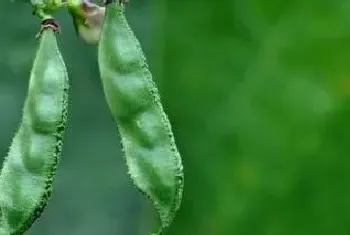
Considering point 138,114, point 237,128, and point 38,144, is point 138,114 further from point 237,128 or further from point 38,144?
point 237,128

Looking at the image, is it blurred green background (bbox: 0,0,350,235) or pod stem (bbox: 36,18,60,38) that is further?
blurred green background (bbox: 0,0,350,235)


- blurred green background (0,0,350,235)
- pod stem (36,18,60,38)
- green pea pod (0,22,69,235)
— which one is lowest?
blurred green background (0,0,350,235)

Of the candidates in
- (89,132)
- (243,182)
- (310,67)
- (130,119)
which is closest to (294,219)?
(243,182)

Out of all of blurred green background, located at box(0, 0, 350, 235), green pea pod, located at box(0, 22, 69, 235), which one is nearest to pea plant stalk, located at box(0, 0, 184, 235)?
green pea pod, located at box(0, 22, 69, 235)

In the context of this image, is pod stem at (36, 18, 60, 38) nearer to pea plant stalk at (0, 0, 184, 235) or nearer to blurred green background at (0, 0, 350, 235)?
pea plant stalk at (0, 0, 184, 235)

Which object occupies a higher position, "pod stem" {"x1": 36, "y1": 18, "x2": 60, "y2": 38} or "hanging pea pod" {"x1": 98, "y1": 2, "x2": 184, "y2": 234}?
"pod stem" {"x1": 36, "y1": 18, "x2": 60, "y2": 38}

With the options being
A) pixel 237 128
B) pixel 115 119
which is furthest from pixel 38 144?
pixel 237 128

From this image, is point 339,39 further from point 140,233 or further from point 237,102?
point 140,233

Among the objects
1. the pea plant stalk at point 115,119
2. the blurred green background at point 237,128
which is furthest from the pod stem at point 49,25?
the blurred green background at point 237,128

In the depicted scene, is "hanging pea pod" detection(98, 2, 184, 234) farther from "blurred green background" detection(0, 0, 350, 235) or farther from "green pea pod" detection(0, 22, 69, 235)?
"blurred green background" detection(0, 0, 350, 235)
